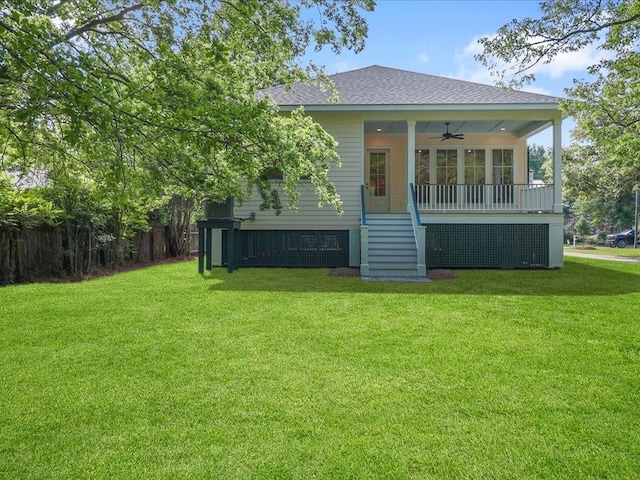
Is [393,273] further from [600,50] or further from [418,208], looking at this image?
[600,50]

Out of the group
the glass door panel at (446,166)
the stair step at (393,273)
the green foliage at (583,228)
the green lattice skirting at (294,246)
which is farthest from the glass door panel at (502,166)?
the green foliage at (583,228)

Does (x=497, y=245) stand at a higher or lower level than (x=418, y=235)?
lower

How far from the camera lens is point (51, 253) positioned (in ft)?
33.6

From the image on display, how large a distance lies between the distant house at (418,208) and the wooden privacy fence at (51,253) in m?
3.14

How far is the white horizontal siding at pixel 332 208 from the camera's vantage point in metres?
12.1

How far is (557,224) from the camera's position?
1153 centimetres

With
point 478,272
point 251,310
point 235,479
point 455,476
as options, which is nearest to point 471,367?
point 455,476

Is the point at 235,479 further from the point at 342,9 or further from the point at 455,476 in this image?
the point at 342,9

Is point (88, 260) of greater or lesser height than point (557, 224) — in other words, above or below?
below

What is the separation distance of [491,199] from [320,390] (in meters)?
10.3

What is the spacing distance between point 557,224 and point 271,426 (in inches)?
439

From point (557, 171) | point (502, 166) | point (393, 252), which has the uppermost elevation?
point (502, 166)

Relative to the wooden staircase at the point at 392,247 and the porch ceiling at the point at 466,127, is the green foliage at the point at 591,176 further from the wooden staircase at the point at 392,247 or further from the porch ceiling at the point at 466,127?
the wooden staircase at the point at 392,247

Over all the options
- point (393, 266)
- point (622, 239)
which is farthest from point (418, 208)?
point (622, 239)
